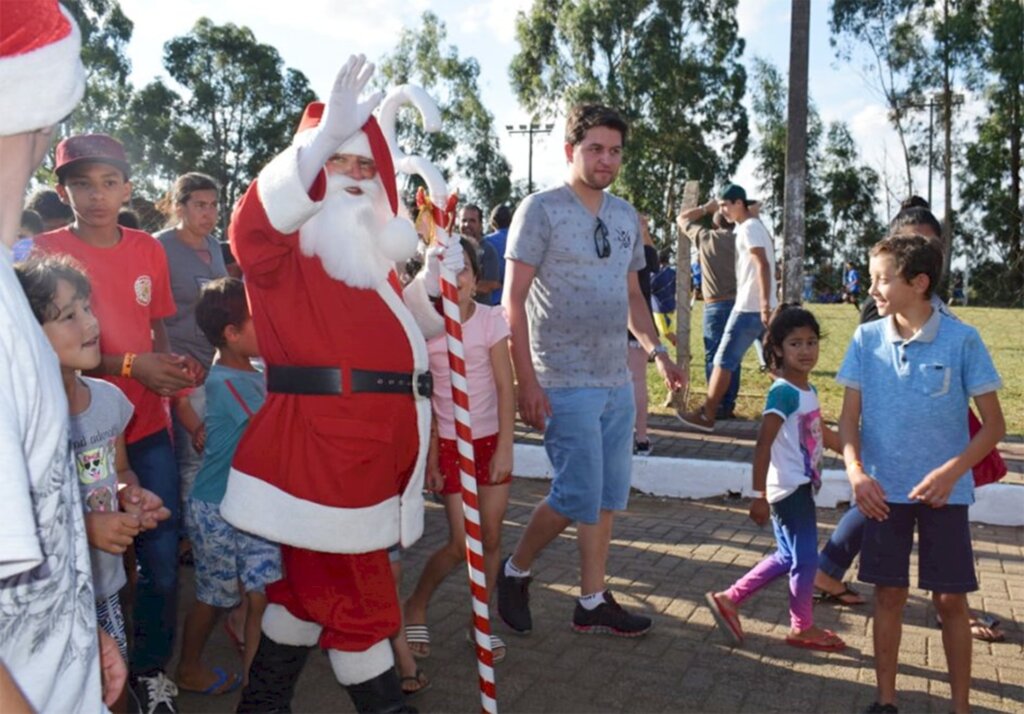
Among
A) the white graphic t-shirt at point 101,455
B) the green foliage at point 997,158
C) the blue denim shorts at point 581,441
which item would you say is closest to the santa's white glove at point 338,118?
the white graphic t-shirt at point 101,455

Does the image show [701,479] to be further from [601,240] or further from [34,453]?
[34,453]

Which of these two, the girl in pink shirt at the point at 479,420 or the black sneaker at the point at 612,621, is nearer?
the girl in pink shirt at the point at 479,420

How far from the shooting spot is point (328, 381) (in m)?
3.16

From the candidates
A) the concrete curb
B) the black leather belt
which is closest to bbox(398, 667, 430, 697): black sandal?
the black leather belt

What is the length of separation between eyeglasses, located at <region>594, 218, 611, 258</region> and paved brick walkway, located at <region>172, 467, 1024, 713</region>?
1.75 m

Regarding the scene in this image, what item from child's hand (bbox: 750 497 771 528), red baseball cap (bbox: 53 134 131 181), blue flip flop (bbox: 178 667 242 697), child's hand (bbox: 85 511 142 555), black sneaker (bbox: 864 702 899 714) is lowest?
blue flip flop (bbox: 178 667 242 697)

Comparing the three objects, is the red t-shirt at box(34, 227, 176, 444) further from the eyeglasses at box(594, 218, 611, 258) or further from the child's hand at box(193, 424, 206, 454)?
the eyeglasses at box(594, 218, 611, 258)

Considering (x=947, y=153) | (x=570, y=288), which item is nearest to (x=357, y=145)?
(x=570, y=288)

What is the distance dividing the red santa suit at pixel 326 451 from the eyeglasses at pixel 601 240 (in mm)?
1481

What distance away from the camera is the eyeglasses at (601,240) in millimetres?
4555

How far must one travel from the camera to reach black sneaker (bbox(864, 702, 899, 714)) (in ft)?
12.1

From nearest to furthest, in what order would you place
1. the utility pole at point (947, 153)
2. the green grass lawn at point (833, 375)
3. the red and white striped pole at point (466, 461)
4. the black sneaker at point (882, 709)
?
the red and white striped pole at point (466, 461)
the black sneaker at point (882, 709)
the green grass lawn at point (833, 375)
the utility pole at point (947, 153)

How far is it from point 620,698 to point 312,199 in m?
2.27

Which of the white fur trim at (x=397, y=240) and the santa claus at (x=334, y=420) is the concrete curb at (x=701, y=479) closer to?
the santa claus at (x=334, y=420)
